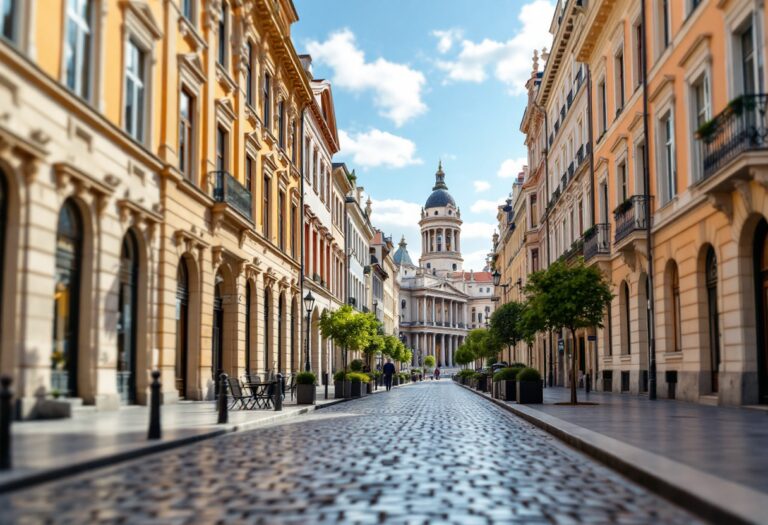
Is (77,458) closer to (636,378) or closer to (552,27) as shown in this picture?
(636,378)

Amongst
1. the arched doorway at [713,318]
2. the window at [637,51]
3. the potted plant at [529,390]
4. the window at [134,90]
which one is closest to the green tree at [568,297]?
the potted plant at [529,390]

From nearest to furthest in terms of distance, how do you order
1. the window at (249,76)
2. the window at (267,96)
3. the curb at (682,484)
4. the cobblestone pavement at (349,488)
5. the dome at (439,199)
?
the curb at (682,484)
the cobblestone pavement at (349,488)
the window at (249,76)
the window at (267,96)
the dome at (439,199)

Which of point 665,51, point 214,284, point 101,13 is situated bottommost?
point 214,284

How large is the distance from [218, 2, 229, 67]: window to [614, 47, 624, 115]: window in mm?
13850

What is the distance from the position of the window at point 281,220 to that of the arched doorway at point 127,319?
15456 mm

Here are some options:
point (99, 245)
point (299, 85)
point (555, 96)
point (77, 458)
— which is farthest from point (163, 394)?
point (555, 96)

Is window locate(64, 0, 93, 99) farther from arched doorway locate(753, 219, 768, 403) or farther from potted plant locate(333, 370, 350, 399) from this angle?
potted plant locate(333, 370, 350, 399)

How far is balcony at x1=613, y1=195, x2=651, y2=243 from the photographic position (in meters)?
25.9

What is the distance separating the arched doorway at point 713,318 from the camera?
68.6 ft

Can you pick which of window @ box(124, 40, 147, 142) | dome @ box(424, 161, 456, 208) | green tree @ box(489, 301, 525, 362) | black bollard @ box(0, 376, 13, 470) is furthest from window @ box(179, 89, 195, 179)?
dome @ box(424, 161, 456, 208)

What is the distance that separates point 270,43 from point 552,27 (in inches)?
788

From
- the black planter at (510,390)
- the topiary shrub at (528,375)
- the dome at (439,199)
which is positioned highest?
the dome at (439,199)

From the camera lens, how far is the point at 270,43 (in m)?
32.9

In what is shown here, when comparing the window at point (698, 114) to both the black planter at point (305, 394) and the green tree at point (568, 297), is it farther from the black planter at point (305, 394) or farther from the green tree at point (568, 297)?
the black planter at point (305, 394)
